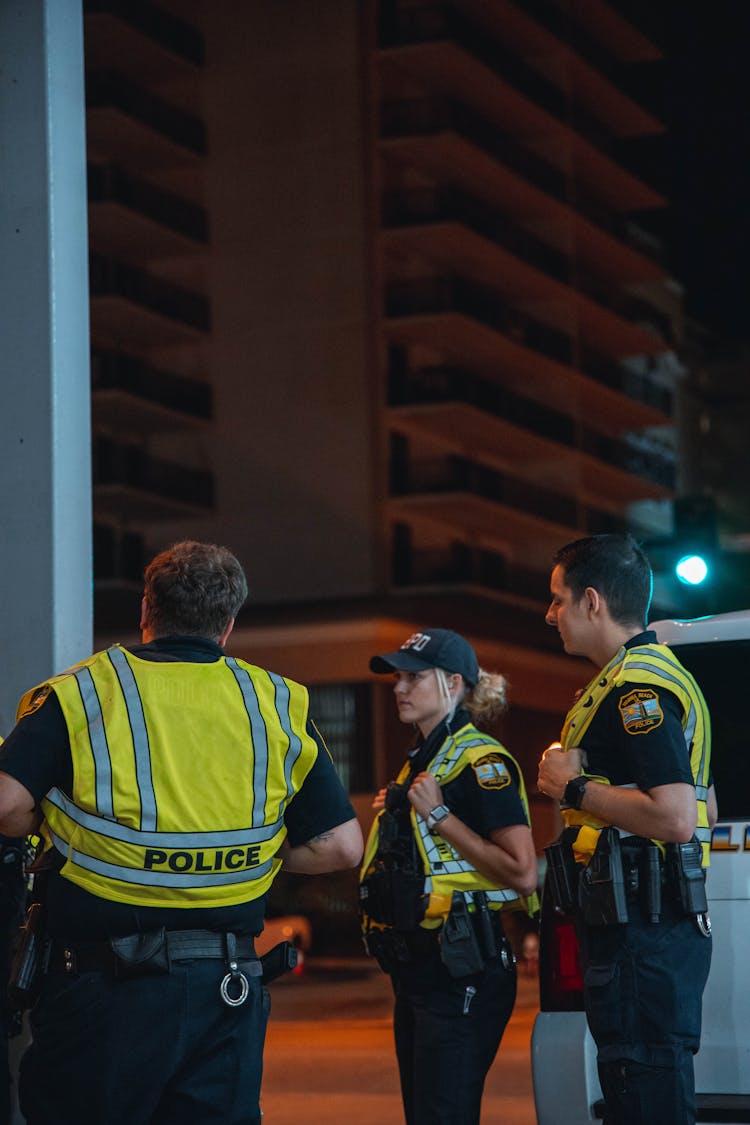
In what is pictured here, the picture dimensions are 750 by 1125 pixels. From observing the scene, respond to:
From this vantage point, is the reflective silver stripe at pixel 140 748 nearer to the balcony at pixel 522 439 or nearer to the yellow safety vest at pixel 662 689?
the yellow safety vest at pixel 662 689

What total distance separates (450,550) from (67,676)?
35174 mm

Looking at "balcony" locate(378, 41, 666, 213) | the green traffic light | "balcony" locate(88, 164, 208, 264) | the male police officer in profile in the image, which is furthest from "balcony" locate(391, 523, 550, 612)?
the male police officer in profile

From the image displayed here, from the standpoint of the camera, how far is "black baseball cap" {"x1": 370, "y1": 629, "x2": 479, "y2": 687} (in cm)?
538

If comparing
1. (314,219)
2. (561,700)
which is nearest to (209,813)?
(314,219)

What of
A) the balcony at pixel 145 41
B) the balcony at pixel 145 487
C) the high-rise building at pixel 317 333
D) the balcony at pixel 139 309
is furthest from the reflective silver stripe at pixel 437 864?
the balcony at pixel 145 41

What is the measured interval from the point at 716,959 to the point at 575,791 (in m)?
0.69

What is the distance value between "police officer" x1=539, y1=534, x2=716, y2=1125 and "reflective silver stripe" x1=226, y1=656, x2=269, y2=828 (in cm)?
93

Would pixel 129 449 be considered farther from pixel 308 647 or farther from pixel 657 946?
pixel 657 946

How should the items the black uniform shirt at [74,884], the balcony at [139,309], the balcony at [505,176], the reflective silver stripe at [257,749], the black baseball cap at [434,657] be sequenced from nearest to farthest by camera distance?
the black uniform shirt at [74,884], the reflective silver stripe at [257,749], the black baseball cap at [434,657], the balcony at [139,309], the balcony at [505,176]

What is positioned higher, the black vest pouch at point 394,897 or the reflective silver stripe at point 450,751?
the reflective silver stripe at point 450,751

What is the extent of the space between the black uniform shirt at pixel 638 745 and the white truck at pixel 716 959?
484mm

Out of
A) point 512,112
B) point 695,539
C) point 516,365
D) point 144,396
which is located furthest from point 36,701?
point 512,112

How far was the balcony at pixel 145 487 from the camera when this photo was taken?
37.8m

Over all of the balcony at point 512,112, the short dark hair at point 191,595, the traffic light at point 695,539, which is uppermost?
the balcony at point 512,112
